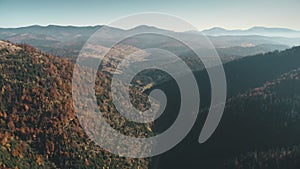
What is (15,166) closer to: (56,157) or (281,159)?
(56,157)

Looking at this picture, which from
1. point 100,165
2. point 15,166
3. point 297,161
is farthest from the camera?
point 100,165

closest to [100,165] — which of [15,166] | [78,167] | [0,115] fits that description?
[78,167]

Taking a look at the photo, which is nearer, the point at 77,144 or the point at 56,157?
the point at 56,157

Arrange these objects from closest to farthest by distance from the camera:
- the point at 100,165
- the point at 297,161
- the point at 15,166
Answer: the point at 15,166 < the point at 297,161 < the point at 100,165

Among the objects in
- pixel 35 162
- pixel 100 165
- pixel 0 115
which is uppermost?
pixel 0 115

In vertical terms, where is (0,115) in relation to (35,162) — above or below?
above

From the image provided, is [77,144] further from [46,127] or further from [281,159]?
[281,159]

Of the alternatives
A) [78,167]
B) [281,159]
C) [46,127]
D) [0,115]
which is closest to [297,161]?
[281,159]

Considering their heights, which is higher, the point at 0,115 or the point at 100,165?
the point at 0,115

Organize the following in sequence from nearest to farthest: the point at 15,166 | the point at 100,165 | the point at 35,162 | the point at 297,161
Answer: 1. the point at 15,166
2. the point at 35,162
3. the point at 297,161
4. the point at 100,165
